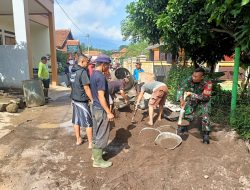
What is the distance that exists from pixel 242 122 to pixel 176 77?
14.7 ft

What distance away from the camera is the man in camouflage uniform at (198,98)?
521cm

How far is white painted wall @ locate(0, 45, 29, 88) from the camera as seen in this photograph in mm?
10602

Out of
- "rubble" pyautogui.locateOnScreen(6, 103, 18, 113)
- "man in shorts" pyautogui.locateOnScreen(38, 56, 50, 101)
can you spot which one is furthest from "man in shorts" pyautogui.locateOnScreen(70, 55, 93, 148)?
"man in shorts" pyautogui.locateOnScreen(38, 56, 50, 101)

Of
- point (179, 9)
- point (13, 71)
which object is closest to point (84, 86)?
point (179, 9)

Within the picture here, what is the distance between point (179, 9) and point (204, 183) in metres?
4.02

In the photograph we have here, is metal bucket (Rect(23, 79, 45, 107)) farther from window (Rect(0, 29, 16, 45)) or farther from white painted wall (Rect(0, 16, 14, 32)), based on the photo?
white painted wall (Rect(0, 16, 14, 32))

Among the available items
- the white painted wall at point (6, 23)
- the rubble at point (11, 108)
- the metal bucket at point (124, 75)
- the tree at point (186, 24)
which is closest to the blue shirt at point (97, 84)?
the tree at point (186, 24)

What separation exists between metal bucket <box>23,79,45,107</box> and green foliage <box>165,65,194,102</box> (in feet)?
14.5

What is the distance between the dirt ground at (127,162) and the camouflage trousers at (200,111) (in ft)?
1.13

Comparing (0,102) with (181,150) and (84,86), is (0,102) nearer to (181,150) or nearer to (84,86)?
(84,86)

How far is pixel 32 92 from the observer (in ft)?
30.5

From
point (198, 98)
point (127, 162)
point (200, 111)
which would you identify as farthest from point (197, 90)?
point (127, 162)

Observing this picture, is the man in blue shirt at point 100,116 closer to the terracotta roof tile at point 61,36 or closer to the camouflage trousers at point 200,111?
the camouflage trousers at point 200,111

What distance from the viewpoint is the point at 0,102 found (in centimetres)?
846
